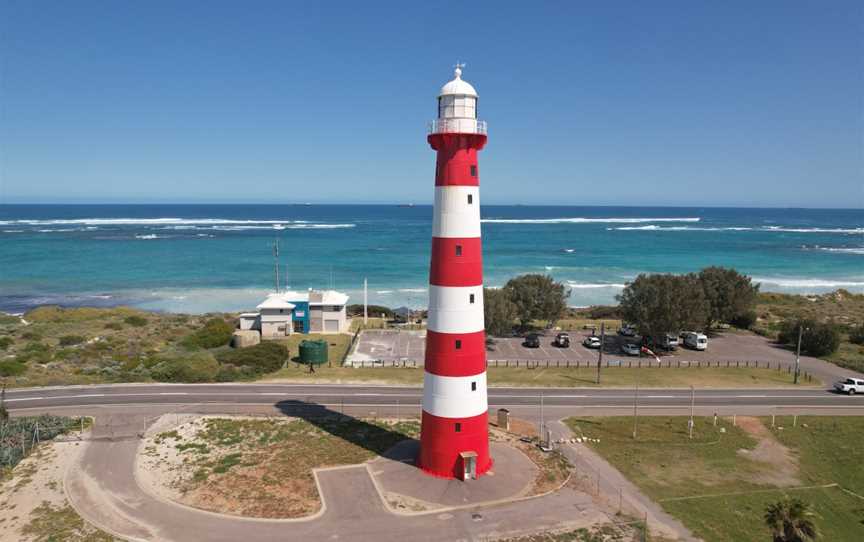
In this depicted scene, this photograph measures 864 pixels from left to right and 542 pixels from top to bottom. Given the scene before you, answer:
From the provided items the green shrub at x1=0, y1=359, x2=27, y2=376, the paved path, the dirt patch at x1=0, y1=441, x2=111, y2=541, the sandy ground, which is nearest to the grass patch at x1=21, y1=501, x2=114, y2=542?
the dirt patch at x1=0, y1=441, x2=111, y2=541

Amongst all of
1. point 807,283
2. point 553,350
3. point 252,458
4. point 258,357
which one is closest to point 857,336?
point 553,350

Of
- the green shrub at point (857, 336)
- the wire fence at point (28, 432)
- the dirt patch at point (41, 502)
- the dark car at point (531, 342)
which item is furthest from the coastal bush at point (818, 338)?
the wire fence at point (28, 432)

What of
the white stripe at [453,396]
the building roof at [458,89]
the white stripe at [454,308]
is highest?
the building roof at [458,89]

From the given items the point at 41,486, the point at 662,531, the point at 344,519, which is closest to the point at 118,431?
the point at 41,486

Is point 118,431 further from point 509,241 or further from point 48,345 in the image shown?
point 509,241

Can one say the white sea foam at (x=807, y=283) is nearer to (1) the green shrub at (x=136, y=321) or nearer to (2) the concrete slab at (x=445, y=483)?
(2) the concrete slab at (x=445, y=483)

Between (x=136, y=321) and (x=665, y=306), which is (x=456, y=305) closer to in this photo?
(x=665, y=306)
